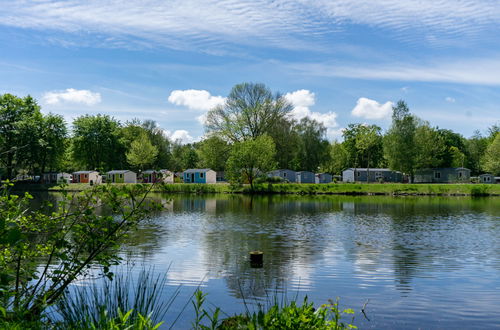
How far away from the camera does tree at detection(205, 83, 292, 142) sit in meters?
83.7

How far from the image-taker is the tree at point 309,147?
96.7 metres

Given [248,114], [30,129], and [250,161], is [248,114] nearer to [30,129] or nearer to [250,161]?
[250,161]

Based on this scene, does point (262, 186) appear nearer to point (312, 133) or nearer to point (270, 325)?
point (312, 133)

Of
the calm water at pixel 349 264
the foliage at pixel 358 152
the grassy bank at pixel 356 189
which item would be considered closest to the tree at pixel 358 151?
the foliage at pixel 358 152

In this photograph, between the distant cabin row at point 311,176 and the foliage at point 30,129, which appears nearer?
the foliage at point 30,129

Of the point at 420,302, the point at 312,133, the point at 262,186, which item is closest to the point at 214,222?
the point at 420,302

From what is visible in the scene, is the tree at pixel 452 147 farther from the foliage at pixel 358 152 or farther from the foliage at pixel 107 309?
the foliage at pixel 107 309

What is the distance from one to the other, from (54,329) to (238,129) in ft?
251

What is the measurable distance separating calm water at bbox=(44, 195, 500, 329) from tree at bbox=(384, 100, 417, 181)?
51213 mm

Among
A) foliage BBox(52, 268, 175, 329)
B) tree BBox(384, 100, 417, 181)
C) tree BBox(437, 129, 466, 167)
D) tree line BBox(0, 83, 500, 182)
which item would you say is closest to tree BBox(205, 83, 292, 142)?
tree line BBox(0, 83, 500, 182)

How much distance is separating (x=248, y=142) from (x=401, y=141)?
30832mm

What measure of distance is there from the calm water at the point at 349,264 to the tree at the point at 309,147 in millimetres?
63500

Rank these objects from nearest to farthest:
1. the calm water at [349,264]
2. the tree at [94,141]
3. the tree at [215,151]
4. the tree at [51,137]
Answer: the calm water at [349,264] → the tree at [51,137] → the tree at [215,151] → the tree at [94,141]

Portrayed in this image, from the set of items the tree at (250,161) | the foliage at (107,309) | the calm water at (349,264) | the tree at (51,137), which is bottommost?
the calm water at (349,264)
